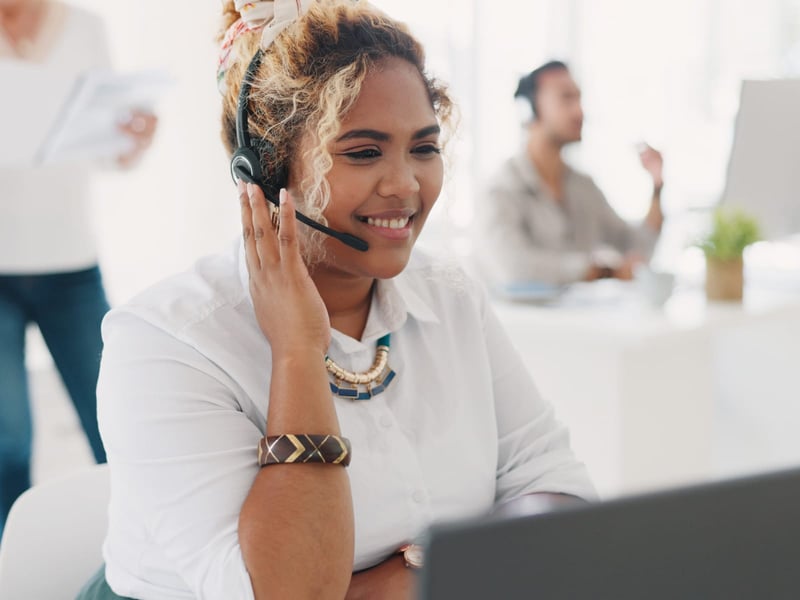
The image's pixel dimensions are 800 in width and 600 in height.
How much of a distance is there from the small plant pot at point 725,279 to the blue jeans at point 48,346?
1.62m

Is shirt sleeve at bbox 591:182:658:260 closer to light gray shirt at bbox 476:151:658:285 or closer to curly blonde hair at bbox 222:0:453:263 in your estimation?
light gray shirt at bbox 476:151:658:285

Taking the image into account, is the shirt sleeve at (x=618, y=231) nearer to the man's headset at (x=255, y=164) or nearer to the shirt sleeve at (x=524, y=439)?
the shirt sleeve at (x=524, y=439)

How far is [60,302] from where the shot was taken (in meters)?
2.05

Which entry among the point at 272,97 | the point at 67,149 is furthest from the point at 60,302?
the point at 272,97

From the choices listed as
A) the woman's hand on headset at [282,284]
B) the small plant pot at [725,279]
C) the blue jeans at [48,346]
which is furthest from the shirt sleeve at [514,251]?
the woman's hand on headset at [282,284]

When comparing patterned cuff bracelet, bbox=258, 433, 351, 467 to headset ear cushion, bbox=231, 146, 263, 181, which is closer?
patterned cuff bracelet, bbox=258, 433, 351, 467

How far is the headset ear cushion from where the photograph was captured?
3.96ft

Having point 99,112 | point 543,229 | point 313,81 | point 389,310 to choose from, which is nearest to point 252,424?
point 389,310

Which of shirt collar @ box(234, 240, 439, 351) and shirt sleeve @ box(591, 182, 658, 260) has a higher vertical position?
shirt collar @ box(234, 240, 439, 351)

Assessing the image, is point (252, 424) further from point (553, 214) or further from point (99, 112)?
point (553, 214)

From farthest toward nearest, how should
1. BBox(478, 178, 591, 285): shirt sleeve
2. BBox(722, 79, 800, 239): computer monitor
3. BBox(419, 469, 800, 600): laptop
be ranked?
BBox(478, 178, 591, 285): shirt sleeve < BBox(722, 79, 800, 239): computer monitor < BBox(419, 469, 800, 600): laptop

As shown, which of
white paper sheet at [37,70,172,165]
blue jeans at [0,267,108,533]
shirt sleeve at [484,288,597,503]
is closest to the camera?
shirt sleeve at [484,288,597,503]

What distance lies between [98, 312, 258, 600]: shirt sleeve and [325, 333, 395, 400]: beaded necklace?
14 centimetres

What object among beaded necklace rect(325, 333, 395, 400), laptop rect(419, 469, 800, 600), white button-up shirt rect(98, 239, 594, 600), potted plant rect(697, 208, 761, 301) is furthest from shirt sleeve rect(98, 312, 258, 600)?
potted plant rect(697, 208, 761, 301)
